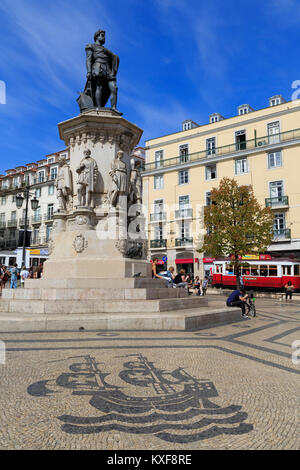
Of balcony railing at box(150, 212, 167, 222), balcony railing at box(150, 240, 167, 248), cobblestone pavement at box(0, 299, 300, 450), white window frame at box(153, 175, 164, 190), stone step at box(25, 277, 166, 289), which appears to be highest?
white window frame at box(153, 175, 164, 190)

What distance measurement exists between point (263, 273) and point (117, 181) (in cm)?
2054

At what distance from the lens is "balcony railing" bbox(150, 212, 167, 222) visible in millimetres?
38494

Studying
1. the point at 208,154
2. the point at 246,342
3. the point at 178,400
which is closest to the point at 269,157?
the point at 208,154

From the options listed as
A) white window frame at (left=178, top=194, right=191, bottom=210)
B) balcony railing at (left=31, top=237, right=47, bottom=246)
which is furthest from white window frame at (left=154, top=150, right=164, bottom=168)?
balcony railing at (left=31, top=237, right=47, bottom=246)

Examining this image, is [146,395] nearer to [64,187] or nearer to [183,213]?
[64,187]

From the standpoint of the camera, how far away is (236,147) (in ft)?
114

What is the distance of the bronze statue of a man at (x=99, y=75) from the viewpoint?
10492mm

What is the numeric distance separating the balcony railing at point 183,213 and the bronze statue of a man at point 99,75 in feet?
86.8

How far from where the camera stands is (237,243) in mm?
24438

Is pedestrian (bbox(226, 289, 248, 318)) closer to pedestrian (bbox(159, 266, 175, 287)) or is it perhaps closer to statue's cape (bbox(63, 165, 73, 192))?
pedestrian (bbox(159, 266, 175, 287))

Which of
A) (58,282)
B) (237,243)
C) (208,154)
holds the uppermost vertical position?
(208,154)

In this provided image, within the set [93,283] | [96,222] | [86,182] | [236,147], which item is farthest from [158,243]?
[93,283]
